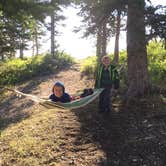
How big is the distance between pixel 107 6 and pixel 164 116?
13.5ft

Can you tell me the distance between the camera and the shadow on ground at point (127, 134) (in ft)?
23.6

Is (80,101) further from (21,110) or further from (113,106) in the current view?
(21,110)

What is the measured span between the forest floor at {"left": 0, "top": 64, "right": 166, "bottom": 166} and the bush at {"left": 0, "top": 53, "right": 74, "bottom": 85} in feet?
40.5

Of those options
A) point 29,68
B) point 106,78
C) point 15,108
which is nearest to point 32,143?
point 106,78

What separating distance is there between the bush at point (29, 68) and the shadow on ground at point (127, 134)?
543 inches

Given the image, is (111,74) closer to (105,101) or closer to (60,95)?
(105,101)

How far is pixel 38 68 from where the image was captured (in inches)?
997

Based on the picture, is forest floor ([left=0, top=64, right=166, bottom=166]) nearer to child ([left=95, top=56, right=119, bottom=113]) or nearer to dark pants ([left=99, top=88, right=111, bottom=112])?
dark pants ([left=99, top=88, right=111, bottom=112])

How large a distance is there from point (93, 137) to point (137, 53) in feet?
12.3

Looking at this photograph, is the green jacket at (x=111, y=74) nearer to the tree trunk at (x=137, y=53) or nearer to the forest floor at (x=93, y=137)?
the forest floor at (x=93, y=137)

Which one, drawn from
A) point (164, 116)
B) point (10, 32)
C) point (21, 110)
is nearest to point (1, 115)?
point (21, 110)

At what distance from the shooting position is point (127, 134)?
853 centimetres

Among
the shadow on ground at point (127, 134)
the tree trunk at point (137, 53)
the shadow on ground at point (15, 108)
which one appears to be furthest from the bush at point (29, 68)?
the tree trunk at point (137, 53)

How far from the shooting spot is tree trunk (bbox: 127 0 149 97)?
10844 mm
